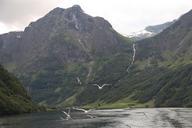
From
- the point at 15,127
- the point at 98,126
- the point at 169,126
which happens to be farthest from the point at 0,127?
the point at 169,126

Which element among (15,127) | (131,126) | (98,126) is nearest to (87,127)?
(98,126)

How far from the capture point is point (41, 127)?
15538 cm

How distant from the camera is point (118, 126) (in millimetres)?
154875

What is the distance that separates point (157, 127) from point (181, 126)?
834 cm

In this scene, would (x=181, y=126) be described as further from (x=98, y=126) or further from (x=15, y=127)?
(x=15, y=127)

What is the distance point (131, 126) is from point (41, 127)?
33887 millimetres

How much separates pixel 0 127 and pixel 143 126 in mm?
52877

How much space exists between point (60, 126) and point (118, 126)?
22622mm

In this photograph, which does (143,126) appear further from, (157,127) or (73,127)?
(73,127)

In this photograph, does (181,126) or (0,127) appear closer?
(181,126)

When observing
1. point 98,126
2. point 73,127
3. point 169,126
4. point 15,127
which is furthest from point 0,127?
point 169,126

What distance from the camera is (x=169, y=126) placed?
14650cm

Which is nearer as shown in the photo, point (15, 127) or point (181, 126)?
point (181, 126)

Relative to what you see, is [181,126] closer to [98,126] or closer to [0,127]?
[98,126]
